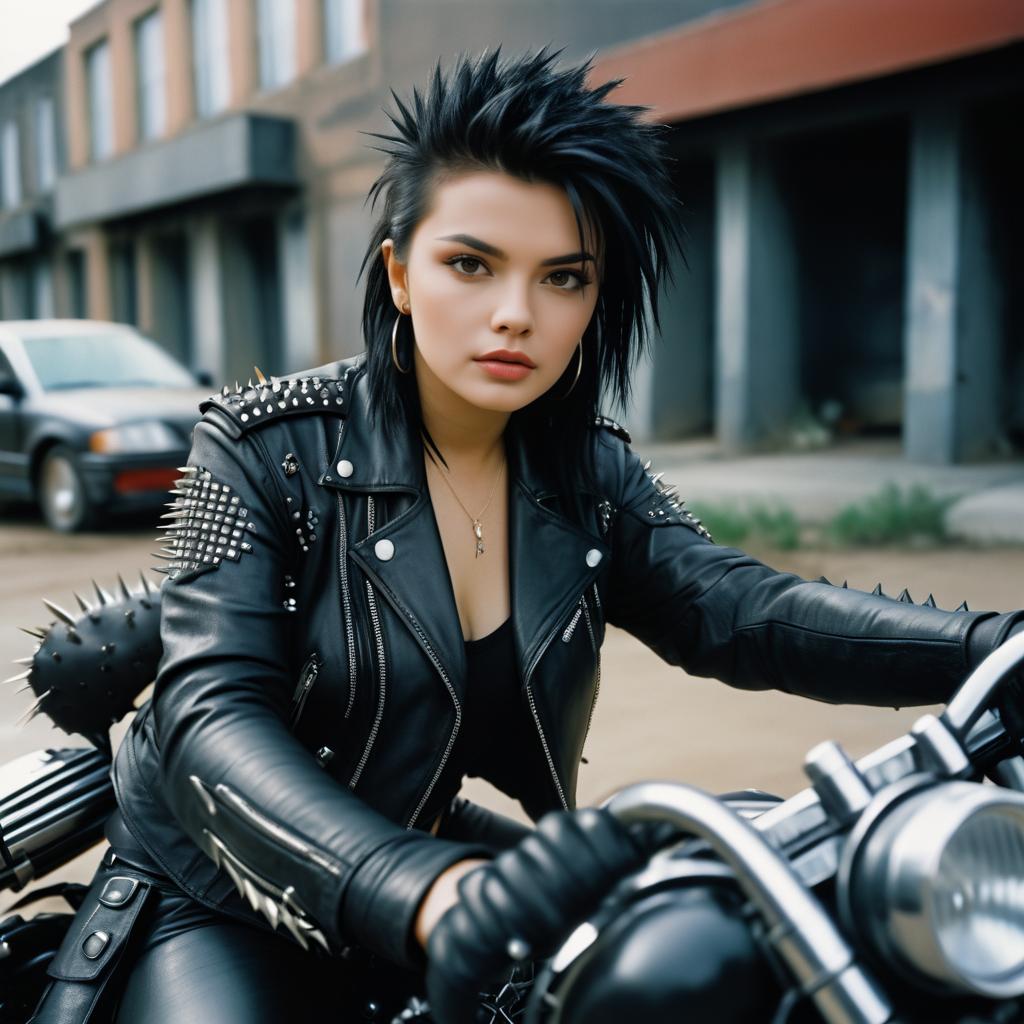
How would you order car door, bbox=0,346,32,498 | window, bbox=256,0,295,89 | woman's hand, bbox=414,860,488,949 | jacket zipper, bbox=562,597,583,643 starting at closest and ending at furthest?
woman's hand, bbox=414,860,488,949
jacket zipper, bbox=562,597,583,643
car door, bbox=0,346,32,498
window, bbox=256,0,295,89

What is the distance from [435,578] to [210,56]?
64.4 feet

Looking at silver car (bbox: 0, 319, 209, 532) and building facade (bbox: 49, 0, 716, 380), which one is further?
building facade (bbox: 49, 0, 716, 380)

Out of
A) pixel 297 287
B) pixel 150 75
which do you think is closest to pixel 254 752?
pixel 297 287

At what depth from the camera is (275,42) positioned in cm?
1761

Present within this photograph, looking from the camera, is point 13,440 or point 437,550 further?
point 13,440

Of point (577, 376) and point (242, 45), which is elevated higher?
point (242, 45)

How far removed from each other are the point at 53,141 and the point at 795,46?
19.5 meters

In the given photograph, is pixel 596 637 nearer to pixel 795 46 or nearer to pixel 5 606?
pixel 5 606

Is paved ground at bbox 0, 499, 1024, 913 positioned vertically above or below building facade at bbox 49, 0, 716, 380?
below

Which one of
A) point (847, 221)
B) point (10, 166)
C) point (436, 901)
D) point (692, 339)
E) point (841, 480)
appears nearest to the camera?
point (436, 901)

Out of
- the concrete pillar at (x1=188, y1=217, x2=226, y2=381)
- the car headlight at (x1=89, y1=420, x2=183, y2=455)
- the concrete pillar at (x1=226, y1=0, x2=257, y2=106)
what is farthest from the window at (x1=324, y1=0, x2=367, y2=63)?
the car headlight at (x1=89, y1=420, x2=183, y2=455)

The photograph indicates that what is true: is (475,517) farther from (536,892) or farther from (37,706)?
(536,892)

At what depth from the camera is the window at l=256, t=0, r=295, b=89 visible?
17297 millimetres

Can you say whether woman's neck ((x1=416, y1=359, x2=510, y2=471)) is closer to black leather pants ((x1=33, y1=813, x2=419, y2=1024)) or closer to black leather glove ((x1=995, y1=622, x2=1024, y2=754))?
black leather pants ((x1=33, y1=813, x2=419, y2=1024))
